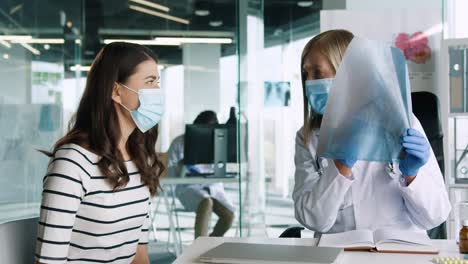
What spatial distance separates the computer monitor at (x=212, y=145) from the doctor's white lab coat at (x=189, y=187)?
4cm

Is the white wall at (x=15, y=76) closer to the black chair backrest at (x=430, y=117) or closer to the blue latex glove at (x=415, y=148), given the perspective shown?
the black chair backrest at (x=430, y=117)

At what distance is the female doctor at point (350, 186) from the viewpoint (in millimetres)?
2029

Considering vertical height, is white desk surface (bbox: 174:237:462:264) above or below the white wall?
below

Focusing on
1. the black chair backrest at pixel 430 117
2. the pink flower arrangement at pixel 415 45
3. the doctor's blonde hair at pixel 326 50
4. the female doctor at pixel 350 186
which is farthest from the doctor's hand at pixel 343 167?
the pink flower arrangement at pixel 415 45

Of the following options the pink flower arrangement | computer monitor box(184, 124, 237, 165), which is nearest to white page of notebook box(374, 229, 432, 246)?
the pink flower arrangement

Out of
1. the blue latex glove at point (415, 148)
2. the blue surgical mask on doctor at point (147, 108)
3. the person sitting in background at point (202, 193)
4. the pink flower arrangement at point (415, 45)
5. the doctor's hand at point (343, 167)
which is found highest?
the pink flower arrangement at point (415, 45)

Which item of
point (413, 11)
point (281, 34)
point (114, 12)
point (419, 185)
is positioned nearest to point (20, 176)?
point (114, 12)

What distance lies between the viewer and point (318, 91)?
2.18 meters

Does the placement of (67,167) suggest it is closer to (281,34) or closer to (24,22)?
(24,22)

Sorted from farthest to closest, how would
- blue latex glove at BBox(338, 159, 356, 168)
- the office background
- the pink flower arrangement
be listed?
the office background
the pink flower arrangement
blue latex glove at BBox(338, 159, 356, 168)

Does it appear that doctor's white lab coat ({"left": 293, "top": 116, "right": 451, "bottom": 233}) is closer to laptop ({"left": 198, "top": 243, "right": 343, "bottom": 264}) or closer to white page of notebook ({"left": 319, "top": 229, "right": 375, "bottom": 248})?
white page of notebook ({"left": 319, "top": 229, "right": 375, "bottom": 248})

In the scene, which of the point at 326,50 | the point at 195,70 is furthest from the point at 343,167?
the point at 195,70

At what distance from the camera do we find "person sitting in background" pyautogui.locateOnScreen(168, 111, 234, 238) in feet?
16.3

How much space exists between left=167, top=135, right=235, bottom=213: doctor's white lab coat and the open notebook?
309 cm
